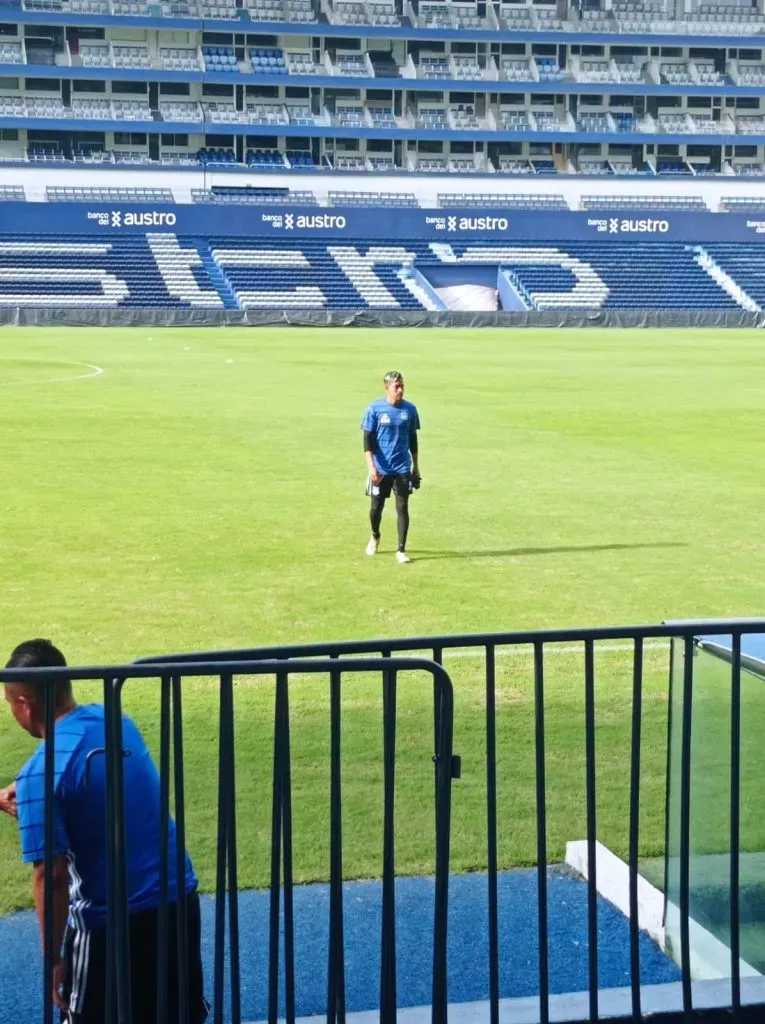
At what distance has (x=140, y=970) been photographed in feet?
15.9

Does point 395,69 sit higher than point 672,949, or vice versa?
point 395,69

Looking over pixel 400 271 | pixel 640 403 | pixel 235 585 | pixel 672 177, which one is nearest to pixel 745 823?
pixel 235 585

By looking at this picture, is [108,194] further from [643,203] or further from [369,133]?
[643,203]

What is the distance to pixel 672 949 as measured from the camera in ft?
20.8

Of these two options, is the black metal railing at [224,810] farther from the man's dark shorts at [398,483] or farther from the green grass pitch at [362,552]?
the man's dark shorts at [398,483]

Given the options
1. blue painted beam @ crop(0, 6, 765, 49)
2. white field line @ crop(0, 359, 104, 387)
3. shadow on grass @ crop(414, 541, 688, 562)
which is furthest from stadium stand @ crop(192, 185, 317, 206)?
shadow on grass @ crop(414, 541, 688, 562)

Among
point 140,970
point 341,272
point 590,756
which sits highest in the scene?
point 341,272

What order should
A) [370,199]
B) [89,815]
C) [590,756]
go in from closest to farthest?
[89,815], [590,756], [370,199]

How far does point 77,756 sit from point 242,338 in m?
48.9

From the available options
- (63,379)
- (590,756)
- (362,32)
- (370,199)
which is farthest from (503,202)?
(590,756)

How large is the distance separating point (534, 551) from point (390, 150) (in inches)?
2926

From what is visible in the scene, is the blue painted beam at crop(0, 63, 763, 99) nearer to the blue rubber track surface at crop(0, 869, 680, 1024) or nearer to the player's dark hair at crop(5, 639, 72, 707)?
the blue rubber track surface at crop(0, 869, 680, 1024)

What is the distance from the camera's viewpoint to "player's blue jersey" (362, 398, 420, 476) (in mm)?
14812

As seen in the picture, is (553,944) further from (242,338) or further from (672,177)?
(672,177)
